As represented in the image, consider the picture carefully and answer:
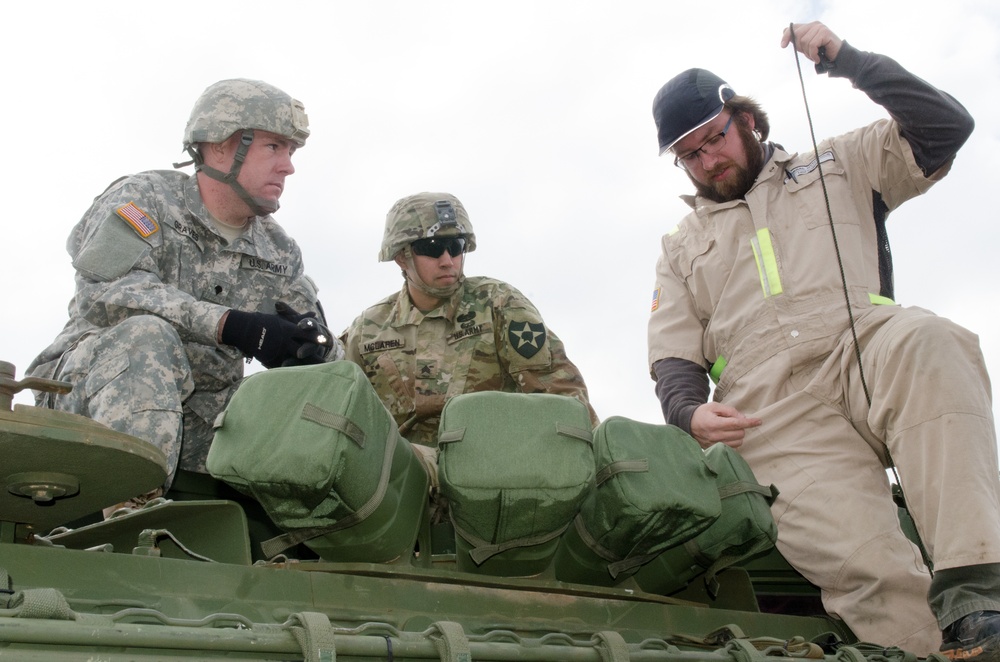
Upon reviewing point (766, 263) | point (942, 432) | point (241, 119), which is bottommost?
point (942, 432)

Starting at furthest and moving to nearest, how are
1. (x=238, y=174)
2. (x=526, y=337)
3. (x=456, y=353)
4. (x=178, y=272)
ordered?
(x=456, y=353) < (x=526, y=337) < (x=238, y=174) < (x=178, y=272)

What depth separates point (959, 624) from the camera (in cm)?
339

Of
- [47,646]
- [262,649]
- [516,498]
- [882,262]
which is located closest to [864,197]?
[882,262]

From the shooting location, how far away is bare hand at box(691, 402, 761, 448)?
166 inches

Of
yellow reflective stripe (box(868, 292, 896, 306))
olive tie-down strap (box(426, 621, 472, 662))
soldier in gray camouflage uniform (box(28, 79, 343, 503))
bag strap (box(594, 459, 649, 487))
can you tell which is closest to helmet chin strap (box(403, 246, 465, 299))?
soldier in gray camouflage uniform (box(28, 79, 343, 503))

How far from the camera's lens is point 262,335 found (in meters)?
4.32

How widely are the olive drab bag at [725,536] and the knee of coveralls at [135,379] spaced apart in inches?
61.2

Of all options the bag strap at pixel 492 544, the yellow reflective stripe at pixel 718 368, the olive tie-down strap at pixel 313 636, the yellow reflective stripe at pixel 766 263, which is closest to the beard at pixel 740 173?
the yellow reflective stripe at pixel 766 263

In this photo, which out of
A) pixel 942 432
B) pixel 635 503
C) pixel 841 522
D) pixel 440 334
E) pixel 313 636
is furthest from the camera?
pixel 440 334

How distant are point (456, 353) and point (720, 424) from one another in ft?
5.81

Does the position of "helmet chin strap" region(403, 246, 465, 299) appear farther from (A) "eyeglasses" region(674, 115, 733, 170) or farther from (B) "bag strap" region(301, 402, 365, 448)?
(B) "bag strap" region(301, 402, 365, 448)

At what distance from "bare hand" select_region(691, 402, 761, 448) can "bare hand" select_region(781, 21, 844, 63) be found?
1.30 metres

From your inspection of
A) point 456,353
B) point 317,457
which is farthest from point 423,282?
point 317,457

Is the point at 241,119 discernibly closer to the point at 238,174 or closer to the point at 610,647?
the point at 238,174
